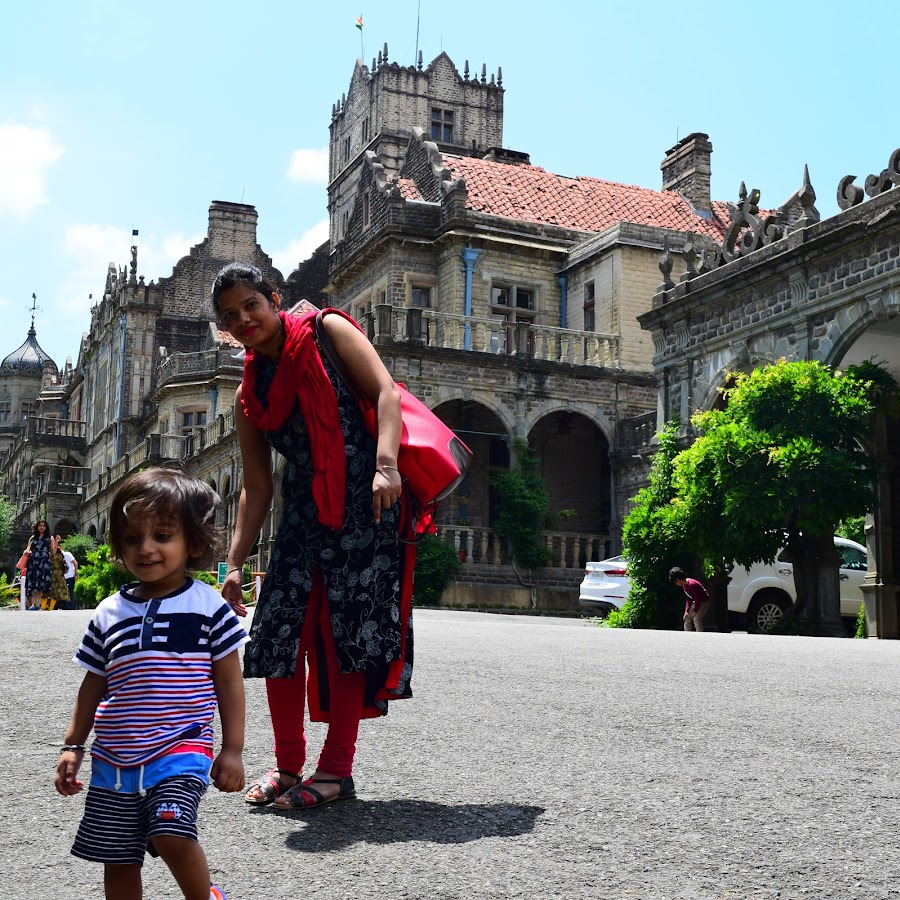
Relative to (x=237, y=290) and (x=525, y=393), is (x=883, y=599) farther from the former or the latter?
(x=237, y=290)

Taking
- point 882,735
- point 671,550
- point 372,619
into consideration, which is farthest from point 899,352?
point 372,619

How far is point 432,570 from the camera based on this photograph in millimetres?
25266

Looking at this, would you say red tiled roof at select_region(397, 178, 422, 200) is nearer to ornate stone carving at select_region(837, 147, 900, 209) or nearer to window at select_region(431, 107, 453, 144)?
ornate stone carving at select_region(837, 147, 900, 209)

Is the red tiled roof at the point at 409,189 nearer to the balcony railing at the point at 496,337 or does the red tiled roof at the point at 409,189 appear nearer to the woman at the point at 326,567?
the balcony railing at the point at 496,337

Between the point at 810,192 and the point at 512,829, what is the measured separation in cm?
1670

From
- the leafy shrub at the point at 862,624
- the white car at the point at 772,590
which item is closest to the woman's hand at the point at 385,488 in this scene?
the leafy shrub at the point at 862,624

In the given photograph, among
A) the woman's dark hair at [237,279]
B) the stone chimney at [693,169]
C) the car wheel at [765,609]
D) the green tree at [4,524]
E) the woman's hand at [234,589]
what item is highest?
the stone chimney at [693,169]

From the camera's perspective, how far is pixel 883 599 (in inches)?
715

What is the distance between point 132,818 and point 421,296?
30.7 meters

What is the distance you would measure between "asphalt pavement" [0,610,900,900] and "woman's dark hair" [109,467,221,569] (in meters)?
0.96

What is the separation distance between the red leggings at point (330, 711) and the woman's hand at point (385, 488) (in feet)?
1.52

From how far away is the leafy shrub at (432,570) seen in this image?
82.4ft

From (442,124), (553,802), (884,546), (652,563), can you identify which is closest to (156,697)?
(553,802)

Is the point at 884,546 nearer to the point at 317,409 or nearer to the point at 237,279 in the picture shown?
the point at 317,409
